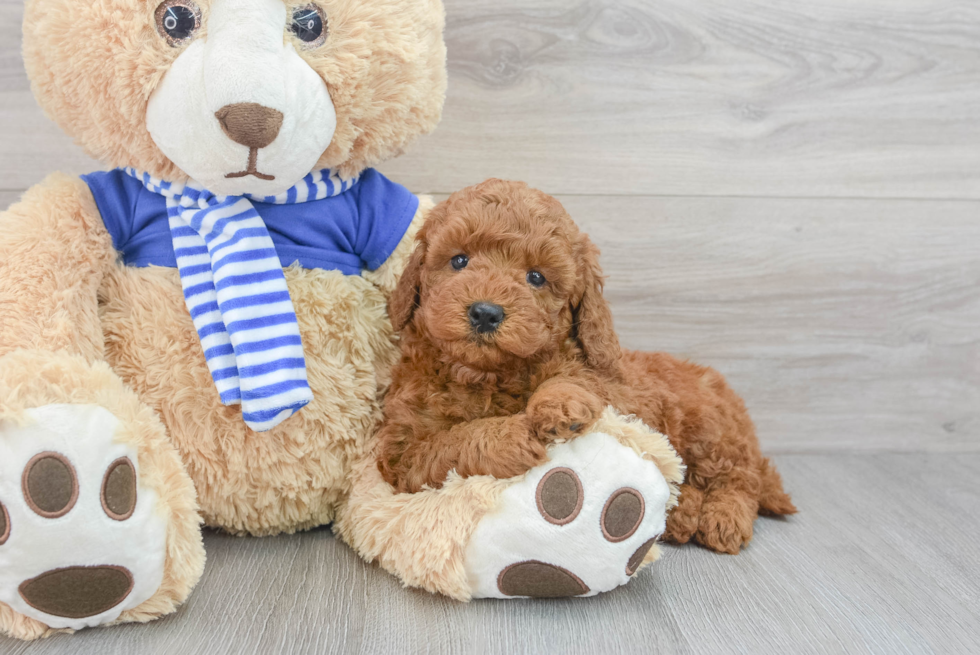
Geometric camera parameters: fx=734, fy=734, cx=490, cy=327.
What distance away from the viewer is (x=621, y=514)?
824mm

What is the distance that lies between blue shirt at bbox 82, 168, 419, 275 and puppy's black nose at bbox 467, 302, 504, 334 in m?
0.27

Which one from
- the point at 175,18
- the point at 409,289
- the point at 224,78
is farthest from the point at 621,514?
the point at 175,18

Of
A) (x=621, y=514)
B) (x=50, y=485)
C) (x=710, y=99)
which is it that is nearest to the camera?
(x=50, y=485)

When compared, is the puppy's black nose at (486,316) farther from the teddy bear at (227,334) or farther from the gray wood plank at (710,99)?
the gray wood plank at (710,99)

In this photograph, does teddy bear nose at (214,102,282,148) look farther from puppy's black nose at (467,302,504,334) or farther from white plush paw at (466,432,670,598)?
white plush paw at (466,432,670,598)

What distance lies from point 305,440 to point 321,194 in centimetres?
34

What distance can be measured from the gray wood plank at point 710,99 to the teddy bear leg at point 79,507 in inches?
24.8

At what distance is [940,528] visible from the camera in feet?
3.90

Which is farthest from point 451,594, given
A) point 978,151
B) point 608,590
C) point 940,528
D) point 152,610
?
point 978,151

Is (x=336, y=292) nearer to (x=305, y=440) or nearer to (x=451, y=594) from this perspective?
(x=305, y=440)

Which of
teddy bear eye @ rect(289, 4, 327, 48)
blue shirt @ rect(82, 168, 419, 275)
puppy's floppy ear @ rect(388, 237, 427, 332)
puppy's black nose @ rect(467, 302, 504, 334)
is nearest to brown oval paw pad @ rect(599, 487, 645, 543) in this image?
puppy's black nose @ rect(467, 302, 504, 334)

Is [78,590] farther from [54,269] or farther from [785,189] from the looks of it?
[785,189]

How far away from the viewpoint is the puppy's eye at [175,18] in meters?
0.86

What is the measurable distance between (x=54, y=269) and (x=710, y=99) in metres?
1.10
